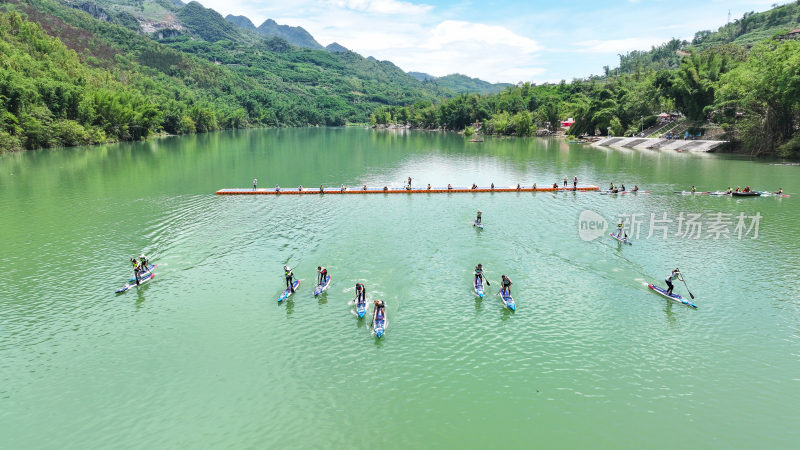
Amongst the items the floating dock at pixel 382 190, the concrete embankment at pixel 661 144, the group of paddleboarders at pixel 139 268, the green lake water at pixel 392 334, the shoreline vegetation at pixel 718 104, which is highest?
the shoreline vegetation at pixel 718 104

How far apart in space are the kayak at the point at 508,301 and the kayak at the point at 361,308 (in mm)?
8120

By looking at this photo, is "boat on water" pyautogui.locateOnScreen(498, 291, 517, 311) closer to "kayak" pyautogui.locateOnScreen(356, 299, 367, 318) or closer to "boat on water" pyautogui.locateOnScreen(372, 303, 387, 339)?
"boat on water" pyautogui.locateOnScreen(372, 303, 387, 339)

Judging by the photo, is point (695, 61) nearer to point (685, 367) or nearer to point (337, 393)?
point (685, 367)

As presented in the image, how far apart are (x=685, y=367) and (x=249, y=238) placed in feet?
104

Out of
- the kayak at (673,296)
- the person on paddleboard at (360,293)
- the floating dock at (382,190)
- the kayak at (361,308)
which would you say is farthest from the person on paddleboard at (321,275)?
the floating dock at (382,190)

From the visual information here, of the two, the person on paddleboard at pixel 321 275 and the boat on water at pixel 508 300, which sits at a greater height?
the person on paddleboard at pixel 321 275

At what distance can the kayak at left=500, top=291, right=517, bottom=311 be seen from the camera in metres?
24.6

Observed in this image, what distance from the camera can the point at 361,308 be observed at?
2397cm

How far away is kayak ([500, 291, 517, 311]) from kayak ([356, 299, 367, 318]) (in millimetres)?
8120

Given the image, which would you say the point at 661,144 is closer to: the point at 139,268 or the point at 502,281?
the point at 502,281

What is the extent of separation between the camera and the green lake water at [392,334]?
16109 millimetres

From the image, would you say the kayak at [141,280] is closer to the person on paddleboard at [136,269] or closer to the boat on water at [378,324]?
the person on paddleboard at [136,269]

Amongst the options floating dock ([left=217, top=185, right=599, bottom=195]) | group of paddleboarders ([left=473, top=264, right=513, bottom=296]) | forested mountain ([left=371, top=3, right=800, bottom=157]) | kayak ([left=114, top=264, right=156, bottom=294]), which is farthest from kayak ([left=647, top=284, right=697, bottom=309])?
forested mountain ([left=371, top=3, right=800, bottom=157])

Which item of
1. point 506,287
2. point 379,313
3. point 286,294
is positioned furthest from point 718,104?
point 286,294
